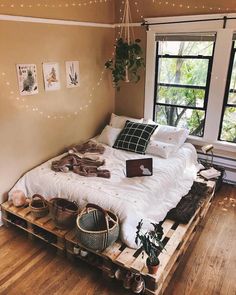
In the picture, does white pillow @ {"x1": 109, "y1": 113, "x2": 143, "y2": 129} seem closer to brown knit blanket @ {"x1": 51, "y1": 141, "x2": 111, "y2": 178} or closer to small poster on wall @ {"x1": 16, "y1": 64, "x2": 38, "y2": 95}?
brown knit blanket @ {"x1": 51, "y1": 141, "x2": 111, "y2": 178}

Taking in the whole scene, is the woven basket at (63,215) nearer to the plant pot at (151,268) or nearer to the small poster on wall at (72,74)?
the plant pot at (151,268)

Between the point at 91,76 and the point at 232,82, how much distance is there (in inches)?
71.6

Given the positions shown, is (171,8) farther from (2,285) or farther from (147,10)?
(2,285)

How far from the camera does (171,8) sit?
335cm

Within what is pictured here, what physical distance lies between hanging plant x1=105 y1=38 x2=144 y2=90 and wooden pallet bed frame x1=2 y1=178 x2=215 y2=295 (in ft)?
6.55

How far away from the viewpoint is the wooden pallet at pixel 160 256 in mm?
1953

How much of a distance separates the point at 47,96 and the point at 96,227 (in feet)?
5.30

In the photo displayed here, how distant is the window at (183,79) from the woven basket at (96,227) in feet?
6.73

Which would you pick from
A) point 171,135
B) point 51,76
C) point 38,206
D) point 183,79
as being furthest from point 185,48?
point 38,206

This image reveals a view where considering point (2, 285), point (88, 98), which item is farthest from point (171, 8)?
→ point (2, 285)

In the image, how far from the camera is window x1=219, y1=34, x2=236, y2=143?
3.22m

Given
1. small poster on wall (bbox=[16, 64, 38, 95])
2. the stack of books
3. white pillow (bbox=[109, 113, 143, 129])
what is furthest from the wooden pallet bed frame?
white pillow (bbox=[109, 113, 143, 129])

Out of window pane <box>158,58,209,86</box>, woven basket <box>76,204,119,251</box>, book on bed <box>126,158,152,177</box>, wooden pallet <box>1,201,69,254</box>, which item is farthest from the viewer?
window pane <box>158,58,209,86</box>

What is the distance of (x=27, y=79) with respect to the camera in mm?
2816
